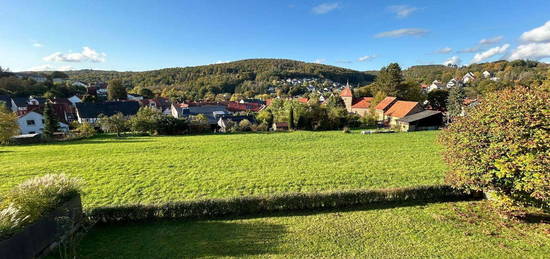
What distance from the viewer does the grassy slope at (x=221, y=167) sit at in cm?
1156

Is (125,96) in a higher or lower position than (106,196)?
higher

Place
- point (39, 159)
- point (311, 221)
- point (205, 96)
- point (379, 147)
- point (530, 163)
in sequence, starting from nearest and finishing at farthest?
point (530, 163)
point (311, 221)
point (39, 159)
point (379, 147)
point (205, 96)

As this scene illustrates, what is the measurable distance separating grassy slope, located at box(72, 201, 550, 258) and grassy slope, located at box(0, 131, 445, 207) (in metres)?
2.65

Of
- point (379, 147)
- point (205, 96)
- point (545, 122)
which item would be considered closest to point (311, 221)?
point (545, 122)

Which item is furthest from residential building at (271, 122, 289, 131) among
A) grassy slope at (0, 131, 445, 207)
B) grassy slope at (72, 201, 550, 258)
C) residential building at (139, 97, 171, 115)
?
residential building at (139, 97, 171, 115)

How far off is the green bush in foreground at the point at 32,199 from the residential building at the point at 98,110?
43.6m

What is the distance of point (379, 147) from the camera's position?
20.9 meters

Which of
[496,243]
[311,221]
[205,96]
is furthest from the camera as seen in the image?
[205,96]

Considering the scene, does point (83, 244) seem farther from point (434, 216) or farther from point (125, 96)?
point (125, 96)

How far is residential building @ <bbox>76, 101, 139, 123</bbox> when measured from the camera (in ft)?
143

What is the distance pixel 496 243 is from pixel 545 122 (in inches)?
143

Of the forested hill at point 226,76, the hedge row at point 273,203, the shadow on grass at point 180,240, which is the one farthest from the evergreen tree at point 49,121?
the forested hill at point 226,76

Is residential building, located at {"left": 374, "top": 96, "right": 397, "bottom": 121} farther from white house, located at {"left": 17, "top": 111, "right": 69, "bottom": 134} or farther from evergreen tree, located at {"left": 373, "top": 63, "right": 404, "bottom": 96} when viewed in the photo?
white house, located at {"left": 17, "top": 111, "right": 69, "bottom": 134}

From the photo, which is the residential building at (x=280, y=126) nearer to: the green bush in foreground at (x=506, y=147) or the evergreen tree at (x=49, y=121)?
the green bush in foreground at (x=506, y=147)
